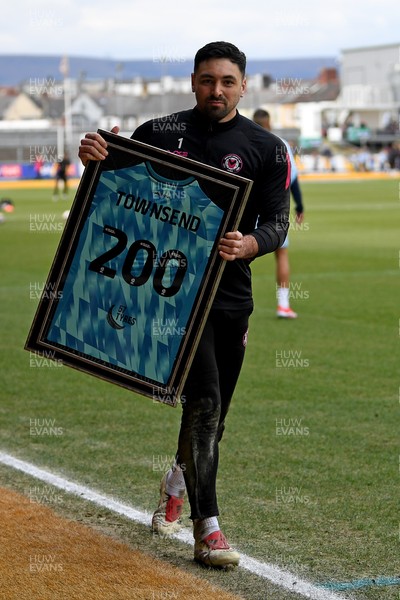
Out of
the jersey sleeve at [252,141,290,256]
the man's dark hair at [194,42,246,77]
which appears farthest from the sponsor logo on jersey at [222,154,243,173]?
the man's dark hair at [194,42,246,77]

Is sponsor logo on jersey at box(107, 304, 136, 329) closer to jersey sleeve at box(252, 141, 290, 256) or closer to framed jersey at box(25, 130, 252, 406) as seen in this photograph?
framed jersey at box(25, 130, 252, 406)

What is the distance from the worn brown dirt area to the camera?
205 inches

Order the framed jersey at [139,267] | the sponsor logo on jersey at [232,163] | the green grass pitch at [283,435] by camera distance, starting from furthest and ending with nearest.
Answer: the green grass pitch at [283,435] → the sponsor logo on jersey at [232,163] → the framed jersey at [139,267]

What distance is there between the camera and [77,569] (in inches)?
217

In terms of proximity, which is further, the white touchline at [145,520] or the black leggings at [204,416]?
the black leggings at [204,416]

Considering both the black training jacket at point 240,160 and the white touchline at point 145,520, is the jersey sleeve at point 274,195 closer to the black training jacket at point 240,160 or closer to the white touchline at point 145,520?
the black training jacket at point 240,160

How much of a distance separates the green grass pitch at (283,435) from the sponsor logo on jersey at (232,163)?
76.0 inches

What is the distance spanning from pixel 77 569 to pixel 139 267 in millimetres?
1484

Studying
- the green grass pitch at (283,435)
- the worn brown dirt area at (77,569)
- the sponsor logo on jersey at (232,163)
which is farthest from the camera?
the green grass pitch at (283,435)

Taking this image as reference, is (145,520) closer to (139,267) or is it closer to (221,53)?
(139,267)

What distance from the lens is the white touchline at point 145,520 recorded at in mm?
5254

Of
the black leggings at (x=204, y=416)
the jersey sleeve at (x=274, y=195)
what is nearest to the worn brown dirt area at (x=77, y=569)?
the black leggings at (x=204, y=416)

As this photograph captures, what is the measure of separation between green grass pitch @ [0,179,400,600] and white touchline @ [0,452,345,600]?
0.09 metres

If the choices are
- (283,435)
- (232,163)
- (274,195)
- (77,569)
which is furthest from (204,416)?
(283,435)
